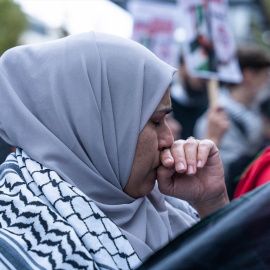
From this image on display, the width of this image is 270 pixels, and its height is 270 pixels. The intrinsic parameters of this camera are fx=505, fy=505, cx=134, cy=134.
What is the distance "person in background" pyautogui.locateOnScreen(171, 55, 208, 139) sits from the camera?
15.8 ft

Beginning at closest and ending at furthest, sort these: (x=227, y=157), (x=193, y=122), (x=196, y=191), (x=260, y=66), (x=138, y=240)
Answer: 1. (x=138, y=240)
2. (x=196, y=191)
3. (x=227, y=157)
4. (x=260, y=66)
5. (x=193, y=122)

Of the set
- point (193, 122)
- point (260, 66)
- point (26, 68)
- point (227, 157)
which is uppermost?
point (26, 68)

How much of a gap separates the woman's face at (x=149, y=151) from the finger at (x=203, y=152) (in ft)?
0.36

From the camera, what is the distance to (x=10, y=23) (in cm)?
1630

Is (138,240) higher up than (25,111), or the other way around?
(25,111)

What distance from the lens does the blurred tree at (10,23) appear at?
15.7 m

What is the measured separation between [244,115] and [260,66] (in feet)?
2.33

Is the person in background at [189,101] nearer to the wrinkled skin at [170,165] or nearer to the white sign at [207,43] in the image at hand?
the white sign at [207,43]

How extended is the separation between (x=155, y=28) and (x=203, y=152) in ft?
11.6

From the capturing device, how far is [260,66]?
4.46m

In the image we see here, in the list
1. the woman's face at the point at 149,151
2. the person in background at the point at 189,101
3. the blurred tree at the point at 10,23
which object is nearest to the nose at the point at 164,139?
the woman's face at the point at 149,151

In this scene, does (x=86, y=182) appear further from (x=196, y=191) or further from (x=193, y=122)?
(x=193, y=122)

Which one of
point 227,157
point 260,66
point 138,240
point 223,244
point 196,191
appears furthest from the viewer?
point 260,66

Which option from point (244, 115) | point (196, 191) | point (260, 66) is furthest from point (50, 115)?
point (260, 66)
